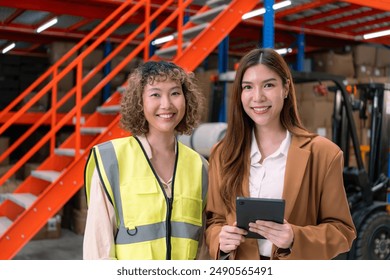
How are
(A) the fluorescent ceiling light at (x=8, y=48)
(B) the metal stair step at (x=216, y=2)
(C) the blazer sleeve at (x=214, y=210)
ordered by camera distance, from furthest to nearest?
1. (A) the fluorescent ceiling light at (x=8, y=48)
2. (B) the metal stair step at (x=216, y=2)
3. (C) the blazer sleeve at (x=214, y=210)

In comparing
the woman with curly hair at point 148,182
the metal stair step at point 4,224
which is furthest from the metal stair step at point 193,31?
the woman with curly hair at point 148,182

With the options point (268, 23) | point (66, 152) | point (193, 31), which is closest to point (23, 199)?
point (66, 152)

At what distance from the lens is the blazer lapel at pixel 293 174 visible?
1552mm

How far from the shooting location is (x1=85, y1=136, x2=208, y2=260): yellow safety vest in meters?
1.63

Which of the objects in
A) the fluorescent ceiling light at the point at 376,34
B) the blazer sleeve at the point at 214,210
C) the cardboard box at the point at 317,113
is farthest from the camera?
the fluorescent ceiling light at the point at 376,34

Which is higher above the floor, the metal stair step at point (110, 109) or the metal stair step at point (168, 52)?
the metal stair step at point (168, 52)

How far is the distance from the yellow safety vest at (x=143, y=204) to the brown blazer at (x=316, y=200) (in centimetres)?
14

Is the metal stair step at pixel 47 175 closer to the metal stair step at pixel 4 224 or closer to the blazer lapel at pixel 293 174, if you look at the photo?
the metal stair step at pixel 4 224

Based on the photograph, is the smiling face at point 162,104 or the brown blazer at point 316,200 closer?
the brown blazer at point 316,200

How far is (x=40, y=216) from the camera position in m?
4.14

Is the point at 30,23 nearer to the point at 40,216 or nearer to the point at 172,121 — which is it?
the point at 40,216

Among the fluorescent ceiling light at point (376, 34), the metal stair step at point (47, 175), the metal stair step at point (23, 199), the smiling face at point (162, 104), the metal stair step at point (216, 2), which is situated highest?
the fluorescent ceiling light at point (376, 34)

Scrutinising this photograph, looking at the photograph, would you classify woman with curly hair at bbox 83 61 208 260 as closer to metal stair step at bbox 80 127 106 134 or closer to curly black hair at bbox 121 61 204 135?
curly black hair at bbox 121 61 204 135

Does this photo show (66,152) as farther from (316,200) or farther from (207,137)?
(316,200)
